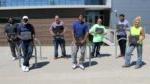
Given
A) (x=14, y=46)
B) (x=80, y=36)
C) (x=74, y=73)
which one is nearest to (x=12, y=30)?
(x=14, y=46)

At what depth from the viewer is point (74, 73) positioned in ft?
48.1

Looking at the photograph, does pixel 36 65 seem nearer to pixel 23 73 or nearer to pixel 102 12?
pixel 23 73

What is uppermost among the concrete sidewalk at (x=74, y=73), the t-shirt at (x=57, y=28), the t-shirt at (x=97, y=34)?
the t-shirt at (x=57, y=28)

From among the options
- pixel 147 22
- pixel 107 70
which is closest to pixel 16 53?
pixel 107 70

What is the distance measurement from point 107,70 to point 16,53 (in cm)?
451

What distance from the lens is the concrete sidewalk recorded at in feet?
44.8

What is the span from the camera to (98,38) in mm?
17141

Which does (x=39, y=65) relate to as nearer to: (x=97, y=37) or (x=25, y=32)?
(x=25, y=32)

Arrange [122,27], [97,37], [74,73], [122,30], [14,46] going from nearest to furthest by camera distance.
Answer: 1. [74,73]
2. [122,27]
3. [122,30]
4. [97,37]
5. [14,46]

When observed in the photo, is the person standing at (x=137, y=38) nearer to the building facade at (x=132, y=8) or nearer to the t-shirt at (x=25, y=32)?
the t-shirt at (x=25, y=32)

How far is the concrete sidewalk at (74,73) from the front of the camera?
44.8 feet

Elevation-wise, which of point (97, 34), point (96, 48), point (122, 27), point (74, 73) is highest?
point (122, 27)

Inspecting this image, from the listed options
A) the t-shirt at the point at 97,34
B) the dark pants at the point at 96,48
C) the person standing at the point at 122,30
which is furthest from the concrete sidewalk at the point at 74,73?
the t-shirt at the point at 97,34

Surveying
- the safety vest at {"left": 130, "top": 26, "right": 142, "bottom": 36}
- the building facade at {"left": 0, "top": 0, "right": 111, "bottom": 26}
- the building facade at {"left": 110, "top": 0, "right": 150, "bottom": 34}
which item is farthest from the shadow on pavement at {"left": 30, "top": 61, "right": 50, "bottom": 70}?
the building facade at {"left": 110, "top": 0, "right": 150, "bottom": 34}
